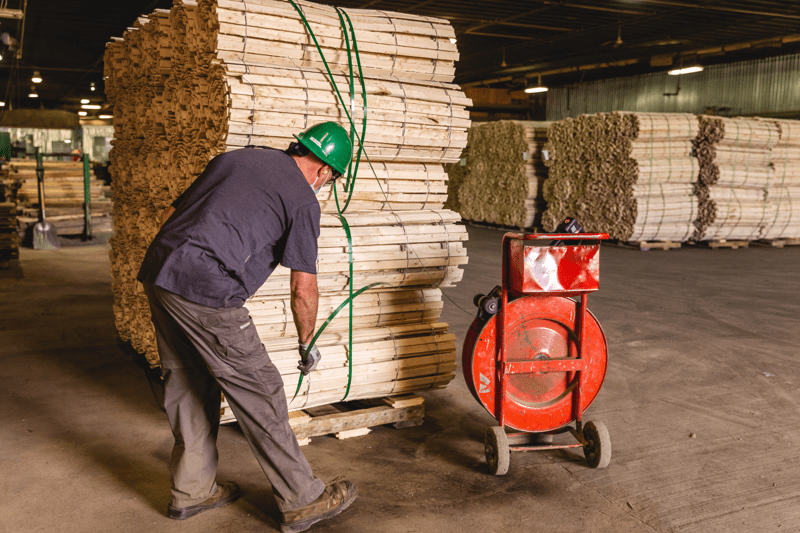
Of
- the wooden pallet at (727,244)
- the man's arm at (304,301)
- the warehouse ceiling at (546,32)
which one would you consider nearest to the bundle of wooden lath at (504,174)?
the warehouse ceiling at (546,32)

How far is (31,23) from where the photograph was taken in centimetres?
1548

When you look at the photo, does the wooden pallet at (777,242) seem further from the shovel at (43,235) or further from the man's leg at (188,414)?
the shovel at (43,235)

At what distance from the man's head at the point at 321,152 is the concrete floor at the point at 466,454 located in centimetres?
169

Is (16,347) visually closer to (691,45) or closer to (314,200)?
(314,200)

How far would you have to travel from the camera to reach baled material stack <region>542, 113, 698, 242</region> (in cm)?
1262

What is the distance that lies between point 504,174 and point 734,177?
205 inches

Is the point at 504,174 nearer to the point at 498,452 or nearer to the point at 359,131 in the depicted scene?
the point at 359,131

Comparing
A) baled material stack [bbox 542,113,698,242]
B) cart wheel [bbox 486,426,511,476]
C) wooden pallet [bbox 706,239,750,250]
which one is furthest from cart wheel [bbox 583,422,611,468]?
wooden pallet [bbox 706,239,750,250]

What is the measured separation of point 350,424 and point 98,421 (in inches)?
70.7

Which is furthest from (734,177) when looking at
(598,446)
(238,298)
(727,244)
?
(238,298)

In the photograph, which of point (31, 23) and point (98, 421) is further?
point (31, 23)

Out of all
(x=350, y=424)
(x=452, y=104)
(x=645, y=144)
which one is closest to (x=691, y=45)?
(x=645, y=144)

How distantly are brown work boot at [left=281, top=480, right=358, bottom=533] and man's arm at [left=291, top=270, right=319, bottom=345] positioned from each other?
0.76 m

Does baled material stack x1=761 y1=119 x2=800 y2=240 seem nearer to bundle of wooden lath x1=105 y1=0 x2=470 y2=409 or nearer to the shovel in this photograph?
bundle of wooden lath x1=105 y1=0 x2=470 y2=409
